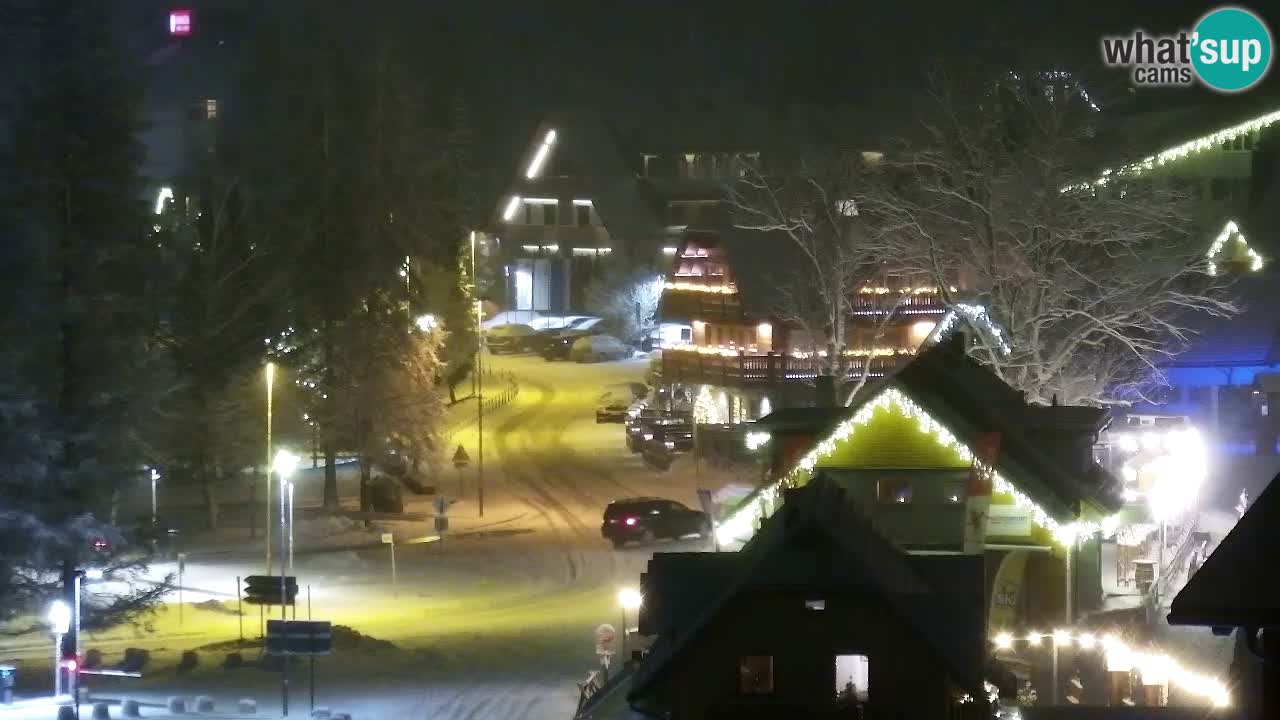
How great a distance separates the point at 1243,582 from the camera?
5039 millimetres

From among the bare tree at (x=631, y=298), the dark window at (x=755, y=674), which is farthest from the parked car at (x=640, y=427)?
the dark window at (x=755, y=674)

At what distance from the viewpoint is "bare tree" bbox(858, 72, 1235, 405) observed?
36406mm

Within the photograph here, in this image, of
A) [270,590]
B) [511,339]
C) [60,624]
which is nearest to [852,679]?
[270,590]

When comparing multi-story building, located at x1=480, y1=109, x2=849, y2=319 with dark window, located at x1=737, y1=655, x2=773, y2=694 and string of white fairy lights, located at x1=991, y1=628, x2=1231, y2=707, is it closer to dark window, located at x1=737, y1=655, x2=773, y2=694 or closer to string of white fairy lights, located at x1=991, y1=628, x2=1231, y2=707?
string of white fairy lights, located at x1=991, y1=628, x2=1231, y2=707

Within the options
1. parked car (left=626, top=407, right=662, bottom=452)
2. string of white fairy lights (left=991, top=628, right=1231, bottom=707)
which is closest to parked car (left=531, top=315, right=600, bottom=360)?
parked car (left=626, top=407, right=662, bottom=452)

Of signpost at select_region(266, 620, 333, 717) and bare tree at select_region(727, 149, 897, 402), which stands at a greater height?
bare tree at select_region(727, 149, 897, 402)

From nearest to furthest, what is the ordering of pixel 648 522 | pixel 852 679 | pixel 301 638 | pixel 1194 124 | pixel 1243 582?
pixel 1243 582
pixel 852 679
pixel 301 638
pixel 648 522
pixel 1194 124

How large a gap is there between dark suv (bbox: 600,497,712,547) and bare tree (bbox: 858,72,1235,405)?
9.39 metres

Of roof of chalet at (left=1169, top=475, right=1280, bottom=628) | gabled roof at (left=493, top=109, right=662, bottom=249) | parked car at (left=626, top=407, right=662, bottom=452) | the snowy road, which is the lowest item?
the snowy road

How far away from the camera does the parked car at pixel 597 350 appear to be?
293 ft

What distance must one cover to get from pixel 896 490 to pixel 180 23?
72313 mm

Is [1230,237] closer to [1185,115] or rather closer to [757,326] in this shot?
[1185,115]

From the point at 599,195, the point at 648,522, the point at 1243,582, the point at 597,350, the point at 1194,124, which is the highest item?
the point at 599,195

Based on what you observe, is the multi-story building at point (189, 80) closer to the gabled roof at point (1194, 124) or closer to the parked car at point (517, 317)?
the parked car at point (517, 317)
